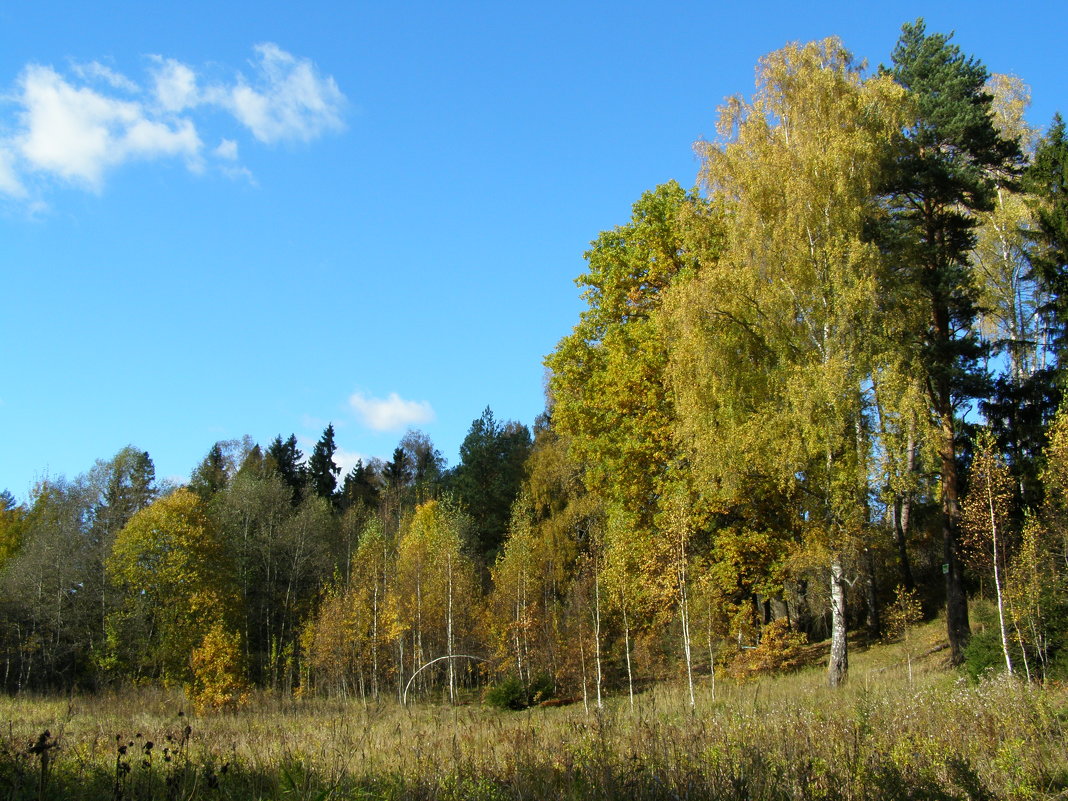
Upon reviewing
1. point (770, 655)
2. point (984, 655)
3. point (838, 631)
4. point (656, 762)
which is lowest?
point (770, 655)

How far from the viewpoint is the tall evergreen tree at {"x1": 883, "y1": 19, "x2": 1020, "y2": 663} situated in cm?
1919

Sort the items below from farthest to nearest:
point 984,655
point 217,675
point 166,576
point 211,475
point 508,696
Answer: point 211,475 → point 166,576 → point 217,675 → point 508,696 → point 984,655

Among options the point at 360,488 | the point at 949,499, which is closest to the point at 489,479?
the point at 360,488

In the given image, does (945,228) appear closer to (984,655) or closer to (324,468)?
(984,655)

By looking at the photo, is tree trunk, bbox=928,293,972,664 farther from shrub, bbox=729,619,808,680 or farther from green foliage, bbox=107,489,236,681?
green foliage, bbox=107,489,236,681

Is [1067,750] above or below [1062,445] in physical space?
below

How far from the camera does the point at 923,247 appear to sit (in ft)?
67.1

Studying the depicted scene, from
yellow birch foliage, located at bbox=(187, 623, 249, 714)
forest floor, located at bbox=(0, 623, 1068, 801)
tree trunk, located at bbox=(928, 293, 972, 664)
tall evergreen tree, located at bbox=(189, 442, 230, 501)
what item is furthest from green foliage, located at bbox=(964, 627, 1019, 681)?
tall evergreen tree, located at bbox=(189, 442, 230, 501)

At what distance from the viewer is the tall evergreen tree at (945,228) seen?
755 inches

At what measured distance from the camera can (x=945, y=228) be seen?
68.7 ft

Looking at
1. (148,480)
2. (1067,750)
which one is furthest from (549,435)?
(1067,750)

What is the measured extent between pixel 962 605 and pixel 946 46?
14908 mm

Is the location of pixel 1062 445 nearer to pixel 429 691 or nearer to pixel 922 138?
pixel 922 138

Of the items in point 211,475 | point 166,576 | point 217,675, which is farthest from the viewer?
point 211,475
